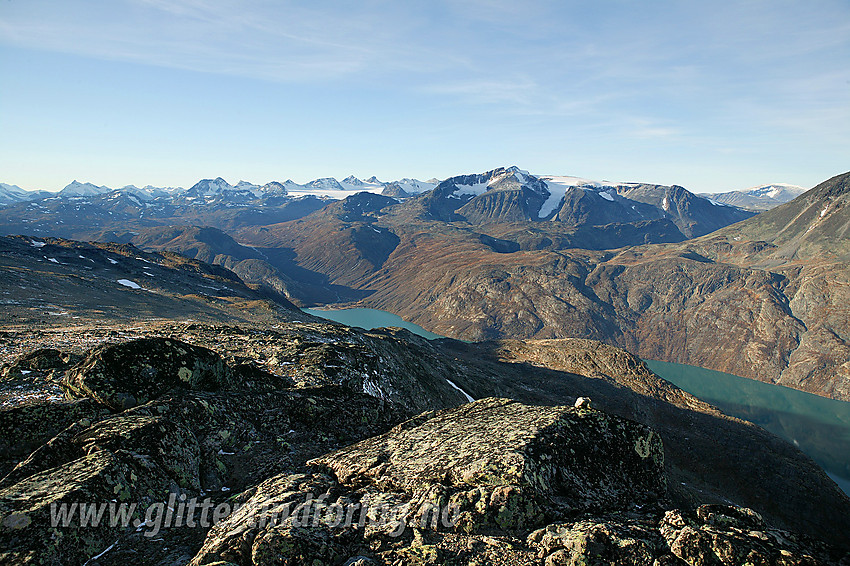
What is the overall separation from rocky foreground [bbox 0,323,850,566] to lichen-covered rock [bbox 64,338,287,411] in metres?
0.06

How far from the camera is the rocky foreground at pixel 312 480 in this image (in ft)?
30.2

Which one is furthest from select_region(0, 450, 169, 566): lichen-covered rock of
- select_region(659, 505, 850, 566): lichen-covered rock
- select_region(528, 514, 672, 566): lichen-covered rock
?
select_region(659, 505, 850, 566): lichen-covered rock

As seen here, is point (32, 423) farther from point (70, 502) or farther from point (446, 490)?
point (446, 490)

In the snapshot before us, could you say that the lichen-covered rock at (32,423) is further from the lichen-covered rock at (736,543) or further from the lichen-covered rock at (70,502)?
the lichen-covered rock at (736,543)

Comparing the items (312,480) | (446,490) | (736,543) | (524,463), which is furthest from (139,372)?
(736,543)

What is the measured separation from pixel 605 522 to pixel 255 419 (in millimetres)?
13679

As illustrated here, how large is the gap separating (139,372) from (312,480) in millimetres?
9097

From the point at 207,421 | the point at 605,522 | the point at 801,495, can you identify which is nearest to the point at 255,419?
the point at 207,421

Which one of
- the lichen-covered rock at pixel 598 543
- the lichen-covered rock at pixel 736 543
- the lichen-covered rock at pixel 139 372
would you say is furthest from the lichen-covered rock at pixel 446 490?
the lichen-covered rock at pixel 139 372

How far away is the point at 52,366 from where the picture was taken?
20656 millimetres

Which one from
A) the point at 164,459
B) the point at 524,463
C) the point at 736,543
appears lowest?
the point at 164,459

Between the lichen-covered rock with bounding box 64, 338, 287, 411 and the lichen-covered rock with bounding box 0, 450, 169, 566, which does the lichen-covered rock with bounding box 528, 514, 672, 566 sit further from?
the lichen-covered rock with bounding box 64, 338, 287, 411

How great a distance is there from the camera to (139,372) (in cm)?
1609

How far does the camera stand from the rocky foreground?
920 cm
